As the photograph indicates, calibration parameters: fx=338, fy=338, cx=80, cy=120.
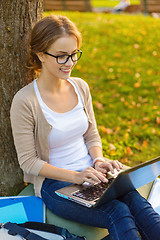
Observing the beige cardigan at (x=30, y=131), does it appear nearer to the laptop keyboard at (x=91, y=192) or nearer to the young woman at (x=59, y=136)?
the young woman at (x=59, y=136)

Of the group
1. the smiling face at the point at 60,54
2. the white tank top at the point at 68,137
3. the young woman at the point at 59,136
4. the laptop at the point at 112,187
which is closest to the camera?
the laptop at the point at 112,187

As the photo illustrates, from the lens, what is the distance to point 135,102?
5.25 metres

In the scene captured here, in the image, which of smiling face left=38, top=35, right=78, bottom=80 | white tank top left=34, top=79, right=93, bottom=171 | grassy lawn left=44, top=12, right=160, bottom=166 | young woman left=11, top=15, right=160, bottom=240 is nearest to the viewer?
young woman left=11, top=15, right=160, bottom=240

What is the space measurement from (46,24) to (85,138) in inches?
39.8

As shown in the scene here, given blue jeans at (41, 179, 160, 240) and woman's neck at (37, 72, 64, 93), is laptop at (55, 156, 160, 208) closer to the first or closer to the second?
blue jeans at (41, 179, 160, 240)

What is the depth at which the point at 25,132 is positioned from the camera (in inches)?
94.1

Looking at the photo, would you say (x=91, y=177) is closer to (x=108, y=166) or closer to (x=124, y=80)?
(x=108, y=166)

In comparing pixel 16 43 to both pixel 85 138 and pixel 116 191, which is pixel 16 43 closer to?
pixel 85 138

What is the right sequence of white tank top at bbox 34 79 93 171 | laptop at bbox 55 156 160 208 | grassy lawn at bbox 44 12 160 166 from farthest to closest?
grassy lawn at bbox 44 12 160 166, white tank top at bbox 34 79 93 171, laptop at bbox 55 156 160 208

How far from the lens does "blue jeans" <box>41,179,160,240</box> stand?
6.74 ft

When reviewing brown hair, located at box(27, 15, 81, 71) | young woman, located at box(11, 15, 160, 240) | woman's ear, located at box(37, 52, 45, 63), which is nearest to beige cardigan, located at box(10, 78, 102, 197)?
young woman, located at box(11, 15, 160, 240)

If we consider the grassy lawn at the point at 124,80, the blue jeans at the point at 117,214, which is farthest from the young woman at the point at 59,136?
the grassy lawn at the point at 124,80

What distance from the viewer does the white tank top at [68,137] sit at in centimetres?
247

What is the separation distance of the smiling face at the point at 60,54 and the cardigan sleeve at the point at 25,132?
0.29 metres
